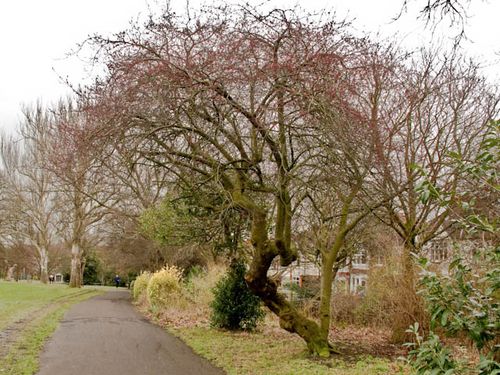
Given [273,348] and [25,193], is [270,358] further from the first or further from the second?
[25,193]

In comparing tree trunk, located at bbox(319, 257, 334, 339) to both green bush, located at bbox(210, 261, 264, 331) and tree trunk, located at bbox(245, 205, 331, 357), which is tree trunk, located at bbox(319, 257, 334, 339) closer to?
tree trunk, located at bbox(245, 205, 331, 357)

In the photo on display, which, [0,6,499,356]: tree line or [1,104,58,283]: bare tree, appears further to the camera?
[1,104,58,283]: bare tree

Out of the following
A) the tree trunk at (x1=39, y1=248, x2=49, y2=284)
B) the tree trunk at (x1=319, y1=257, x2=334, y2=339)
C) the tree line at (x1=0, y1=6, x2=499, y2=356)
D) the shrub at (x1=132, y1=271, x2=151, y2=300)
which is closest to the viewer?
the tree line at (x1=0, y1=6, x2=499, y2=356)

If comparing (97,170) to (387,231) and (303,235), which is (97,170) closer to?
(303,235)

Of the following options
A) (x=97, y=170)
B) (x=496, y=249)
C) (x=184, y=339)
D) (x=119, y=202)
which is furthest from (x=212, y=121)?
(x=119, y=202)

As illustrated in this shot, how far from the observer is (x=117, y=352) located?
10.4 metres

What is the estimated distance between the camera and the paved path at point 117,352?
8.69m

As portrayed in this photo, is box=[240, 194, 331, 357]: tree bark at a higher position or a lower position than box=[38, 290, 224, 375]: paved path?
higher

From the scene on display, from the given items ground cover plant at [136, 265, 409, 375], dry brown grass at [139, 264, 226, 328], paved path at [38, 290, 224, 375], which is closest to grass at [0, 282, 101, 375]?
paved path at [38, 290, 224, 375]

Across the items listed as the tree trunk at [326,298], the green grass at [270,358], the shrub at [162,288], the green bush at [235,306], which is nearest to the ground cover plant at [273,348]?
the green grass at [270,358]

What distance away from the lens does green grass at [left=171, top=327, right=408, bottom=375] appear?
868 centimetres

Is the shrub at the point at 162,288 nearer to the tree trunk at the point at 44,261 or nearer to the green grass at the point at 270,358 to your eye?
the green grass at the point at 270,358

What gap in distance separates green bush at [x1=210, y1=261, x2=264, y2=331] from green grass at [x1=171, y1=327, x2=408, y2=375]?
3.15ft

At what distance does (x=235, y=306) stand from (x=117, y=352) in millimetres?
4640
